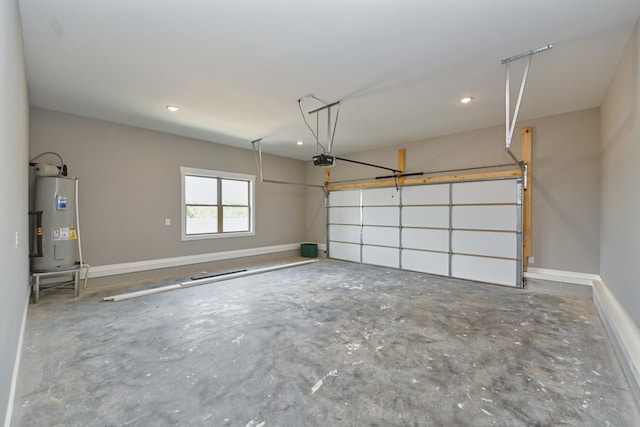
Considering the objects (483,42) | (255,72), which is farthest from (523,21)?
(255,72)

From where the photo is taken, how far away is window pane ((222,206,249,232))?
7076 millimetres

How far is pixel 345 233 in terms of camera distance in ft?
26.2

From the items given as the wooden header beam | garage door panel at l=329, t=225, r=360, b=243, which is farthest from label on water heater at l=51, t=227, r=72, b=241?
the wooden header beam

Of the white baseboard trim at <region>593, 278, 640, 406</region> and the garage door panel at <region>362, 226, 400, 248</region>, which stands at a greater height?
the garage door panel at <region>362, 226, 400, 248</region>

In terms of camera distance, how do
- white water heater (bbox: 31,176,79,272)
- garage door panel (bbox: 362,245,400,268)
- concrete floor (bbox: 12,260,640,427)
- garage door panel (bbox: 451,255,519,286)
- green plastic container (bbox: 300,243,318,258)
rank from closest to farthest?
1. concrete floor (bbox: 12,260,640,427)
2. white water heater (bbox: 31,176,79,272)
3. garage door panel (bbox: 451,255,519,286)
4. garage door panel (bbox: 362,245,400,268)
5. green plastic container (bbox: 300,243,318,258)

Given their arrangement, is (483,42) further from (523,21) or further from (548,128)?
(548,128)

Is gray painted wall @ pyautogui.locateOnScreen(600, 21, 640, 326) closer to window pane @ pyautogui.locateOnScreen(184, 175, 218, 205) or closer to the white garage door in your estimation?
the white garage door

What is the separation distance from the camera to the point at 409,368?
2461 mm

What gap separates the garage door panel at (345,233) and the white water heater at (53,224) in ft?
18.7

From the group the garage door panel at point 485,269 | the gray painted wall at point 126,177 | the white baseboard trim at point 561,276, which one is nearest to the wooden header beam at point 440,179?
the garage door panel at point 485,269

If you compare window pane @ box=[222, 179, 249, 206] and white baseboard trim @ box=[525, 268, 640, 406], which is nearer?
white baseboard trim @ box=[525, 268, 640, 406]

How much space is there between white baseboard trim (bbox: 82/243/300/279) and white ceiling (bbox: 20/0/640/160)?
8.99 feet

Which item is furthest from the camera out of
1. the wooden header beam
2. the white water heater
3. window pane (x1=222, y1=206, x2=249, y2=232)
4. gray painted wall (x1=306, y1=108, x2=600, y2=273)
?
window pane (x1=222, y1=206, x2=249, y2=232)

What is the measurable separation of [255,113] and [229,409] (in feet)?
13.8
